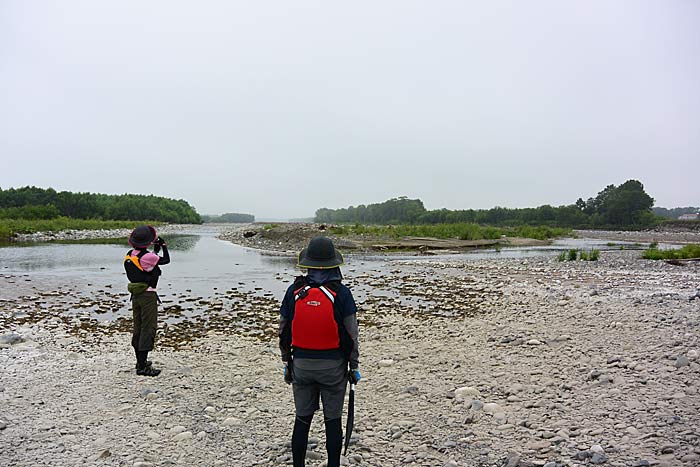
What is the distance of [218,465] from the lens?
4.91 m

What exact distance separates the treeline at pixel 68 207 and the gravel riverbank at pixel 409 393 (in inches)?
3415

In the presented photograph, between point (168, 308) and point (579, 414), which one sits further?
point (168, 308)

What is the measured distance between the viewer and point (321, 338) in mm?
4133

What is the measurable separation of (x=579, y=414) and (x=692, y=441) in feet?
4.04

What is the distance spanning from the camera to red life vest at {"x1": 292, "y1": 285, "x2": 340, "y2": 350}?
4.10 m

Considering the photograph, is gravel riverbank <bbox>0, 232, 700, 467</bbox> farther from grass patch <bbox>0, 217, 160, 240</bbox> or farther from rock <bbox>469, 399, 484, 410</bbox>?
grass patch <bbox>0, 217, 160, 240</bbox>

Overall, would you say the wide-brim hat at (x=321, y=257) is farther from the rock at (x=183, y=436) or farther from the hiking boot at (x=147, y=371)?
the hiking boot at (x=147, y=371)

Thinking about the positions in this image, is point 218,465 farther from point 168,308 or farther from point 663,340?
point 168,308

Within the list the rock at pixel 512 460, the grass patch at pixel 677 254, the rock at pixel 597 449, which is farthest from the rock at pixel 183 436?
the grass patch at pixel 677 254

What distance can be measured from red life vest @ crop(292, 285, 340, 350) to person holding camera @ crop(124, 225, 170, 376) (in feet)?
14.7

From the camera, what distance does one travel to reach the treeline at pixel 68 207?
272 feet

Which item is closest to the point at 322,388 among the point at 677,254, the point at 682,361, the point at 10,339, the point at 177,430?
the point at 177,430

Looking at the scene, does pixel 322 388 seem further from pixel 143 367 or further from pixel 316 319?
pixel 143 367

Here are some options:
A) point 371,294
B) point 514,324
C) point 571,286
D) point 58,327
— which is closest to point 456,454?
point 514,324
